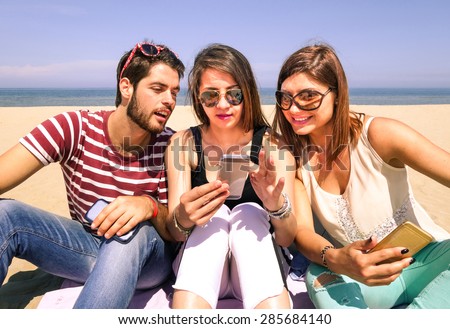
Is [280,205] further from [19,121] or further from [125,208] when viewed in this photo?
[19,121]

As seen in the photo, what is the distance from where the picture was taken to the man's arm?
2709 millimetres

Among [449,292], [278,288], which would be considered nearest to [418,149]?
[449,292]

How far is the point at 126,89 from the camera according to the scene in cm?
334

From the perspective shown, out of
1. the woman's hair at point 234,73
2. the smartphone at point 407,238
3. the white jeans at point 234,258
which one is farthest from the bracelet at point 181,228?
the smartphone at point 407,238

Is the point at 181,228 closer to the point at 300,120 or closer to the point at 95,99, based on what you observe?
the point at 300,120

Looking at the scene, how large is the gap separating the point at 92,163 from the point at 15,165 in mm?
557

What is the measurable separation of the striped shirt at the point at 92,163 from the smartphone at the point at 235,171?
2.19 feet

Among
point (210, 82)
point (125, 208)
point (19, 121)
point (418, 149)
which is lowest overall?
point (19, 121)

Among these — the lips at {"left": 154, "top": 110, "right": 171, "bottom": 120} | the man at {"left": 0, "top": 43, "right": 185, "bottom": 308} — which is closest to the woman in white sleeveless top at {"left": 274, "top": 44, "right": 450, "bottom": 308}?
the lips at {"left": 154, "top": 110, "right": 171, "bottom": 120}

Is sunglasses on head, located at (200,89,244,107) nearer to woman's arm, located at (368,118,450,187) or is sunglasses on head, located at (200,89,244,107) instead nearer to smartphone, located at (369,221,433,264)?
woman's arm, located at (368,118,450,187)

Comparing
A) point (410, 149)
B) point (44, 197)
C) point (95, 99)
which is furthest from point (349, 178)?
point (95, 99)

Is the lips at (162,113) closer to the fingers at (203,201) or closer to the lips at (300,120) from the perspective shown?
the fingers at (203,201)

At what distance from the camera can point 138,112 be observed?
313 centimetres
